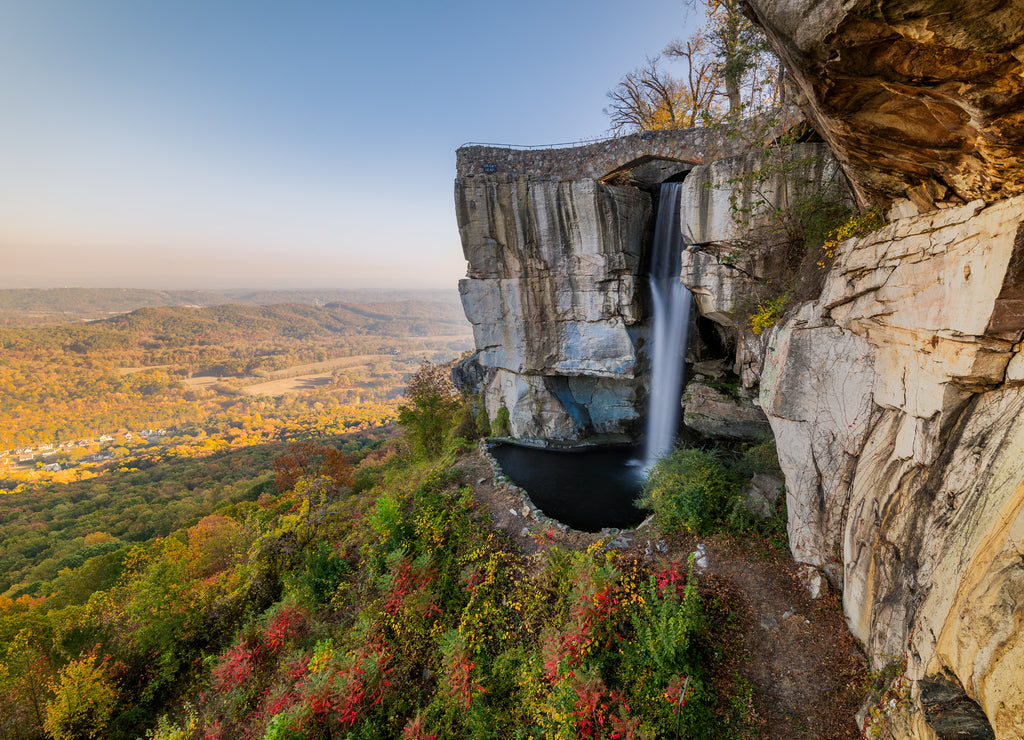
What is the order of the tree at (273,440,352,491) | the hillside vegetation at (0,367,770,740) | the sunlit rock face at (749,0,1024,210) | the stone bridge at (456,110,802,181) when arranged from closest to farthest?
the sunlit rock face at (749,0,1024,210) < the hillside vegetation at (0,367,770,740) < the stone bridge at (456,110,802,181) < the tree at (273,440,352,491)

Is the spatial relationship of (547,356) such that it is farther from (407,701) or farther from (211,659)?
(211,659)

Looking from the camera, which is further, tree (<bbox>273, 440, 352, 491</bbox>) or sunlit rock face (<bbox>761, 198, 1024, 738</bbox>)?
tree (<bbox>273, 440, 352, 491</bbox>)

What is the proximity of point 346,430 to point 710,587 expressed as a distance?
234ft

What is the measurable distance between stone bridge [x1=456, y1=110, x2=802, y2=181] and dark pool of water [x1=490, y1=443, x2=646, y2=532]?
11272 millimetres

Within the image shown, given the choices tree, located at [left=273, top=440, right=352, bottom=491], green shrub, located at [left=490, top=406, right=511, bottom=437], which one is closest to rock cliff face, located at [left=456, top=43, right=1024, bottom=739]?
green shrub, located at [left=490, top=406, right=511, bottom=437]

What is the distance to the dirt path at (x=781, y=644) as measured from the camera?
539 cm

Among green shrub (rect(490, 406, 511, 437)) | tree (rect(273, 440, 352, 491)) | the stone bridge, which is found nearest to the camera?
the stone bridge

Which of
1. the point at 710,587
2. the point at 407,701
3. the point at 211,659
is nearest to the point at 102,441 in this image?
the point at 211,659

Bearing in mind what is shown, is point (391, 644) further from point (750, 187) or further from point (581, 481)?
point (750, 187)

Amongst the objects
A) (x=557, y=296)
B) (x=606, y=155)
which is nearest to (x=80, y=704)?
(x=557, y=296)

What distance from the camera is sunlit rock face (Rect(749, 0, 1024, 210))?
8.56 feet

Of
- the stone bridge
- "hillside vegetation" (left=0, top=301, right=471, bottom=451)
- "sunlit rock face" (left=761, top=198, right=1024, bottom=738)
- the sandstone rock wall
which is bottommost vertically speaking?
"hillside vegetation" (left=0, top=301, right=471, bottom=451)

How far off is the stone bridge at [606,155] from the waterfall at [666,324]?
5.72 ft

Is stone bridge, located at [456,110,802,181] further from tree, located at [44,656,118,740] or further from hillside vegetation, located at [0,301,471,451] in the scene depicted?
hillside vegetation, located at [0,301,471,451]
